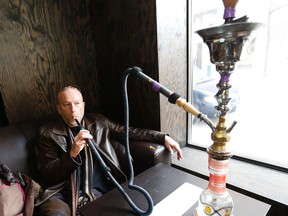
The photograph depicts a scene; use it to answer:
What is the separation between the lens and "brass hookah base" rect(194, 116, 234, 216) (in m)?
0.64

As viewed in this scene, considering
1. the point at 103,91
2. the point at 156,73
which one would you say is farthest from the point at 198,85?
the point at 103,91

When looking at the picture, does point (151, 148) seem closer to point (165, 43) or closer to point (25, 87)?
point (165, 43)

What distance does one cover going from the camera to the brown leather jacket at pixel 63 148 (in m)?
1.16

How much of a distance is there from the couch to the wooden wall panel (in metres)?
0.29

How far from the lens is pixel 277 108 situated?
4.66 ft

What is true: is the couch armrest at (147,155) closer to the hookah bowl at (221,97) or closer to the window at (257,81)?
the window at (257,81)

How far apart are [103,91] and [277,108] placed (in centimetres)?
150

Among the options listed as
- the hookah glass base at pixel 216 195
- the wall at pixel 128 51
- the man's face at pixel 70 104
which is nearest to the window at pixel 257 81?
the wall at pixel 128 51

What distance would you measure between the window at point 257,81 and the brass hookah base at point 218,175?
1.95ft

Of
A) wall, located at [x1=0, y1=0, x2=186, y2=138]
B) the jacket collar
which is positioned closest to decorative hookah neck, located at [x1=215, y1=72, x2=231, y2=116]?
wall, located at [x1=0, y1=0, x2=186, y2=138]

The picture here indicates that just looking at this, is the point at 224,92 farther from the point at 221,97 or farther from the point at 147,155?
the point at 147,155

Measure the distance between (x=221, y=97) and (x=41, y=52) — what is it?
156 cm

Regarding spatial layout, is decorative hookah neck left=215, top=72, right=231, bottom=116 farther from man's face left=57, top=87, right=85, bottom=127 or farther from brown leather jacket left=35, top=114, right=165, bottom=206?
man's face left=57, top=87, right=85, bottom=127

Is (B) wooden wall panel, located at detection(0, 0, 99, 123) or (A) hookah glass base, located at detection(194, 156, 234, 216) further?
(B) wooden wall panel, located at detection(0, 0, 99, 123)
